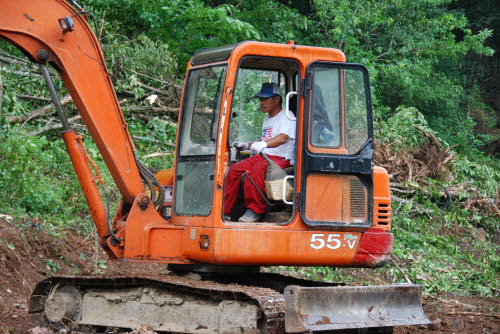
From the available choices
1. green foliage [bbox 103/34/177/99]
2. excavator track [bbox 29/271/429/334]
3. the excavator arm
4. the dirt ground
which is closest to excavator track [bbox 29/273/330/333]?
excavator track [bbox 29/271/429/334]

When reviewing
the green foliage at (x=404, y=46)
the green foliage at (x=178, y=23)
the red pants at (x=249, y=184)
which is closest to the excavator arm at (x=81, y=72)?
the red pants at (x=249, y=184)

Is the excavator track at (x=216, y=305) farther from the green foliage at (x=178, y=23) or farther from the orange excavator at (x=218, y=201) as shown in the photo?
the green foliage at (x=178, y=23)

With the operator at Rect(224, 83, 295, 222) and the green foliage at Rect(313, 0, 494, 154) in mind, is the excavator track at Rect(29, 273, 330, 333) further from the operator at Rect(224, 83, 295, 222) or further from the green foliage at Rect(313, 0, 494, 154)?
the green foliage at Rect(313, 0, 494, 154)

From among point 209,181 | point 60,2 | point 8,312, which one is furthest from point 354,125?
point 8,312

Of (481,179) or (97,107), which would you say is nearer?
(97,107)

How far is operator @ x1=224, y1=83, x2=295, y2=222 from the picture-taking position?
585 centimetres

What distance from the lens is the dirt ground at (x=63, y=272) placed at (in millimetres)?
7281

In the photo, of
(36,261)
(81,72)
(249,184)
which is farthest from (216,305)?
(36,261)

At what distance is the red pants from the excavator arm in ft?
2.69

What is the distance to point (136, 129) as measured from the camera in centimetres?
1189

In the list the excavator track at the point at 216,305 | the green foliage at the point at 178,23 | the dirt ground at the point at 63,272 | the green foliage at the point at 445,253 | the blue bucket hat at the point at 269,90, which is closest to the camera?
the excavator track at the point at 216,305

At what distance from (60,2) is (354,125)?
8.35ft

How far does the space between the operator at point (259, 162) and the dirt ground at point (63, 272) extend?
6.31 feet

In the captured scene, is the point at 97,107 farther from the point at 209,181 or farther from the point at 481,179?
the point at 481,179
